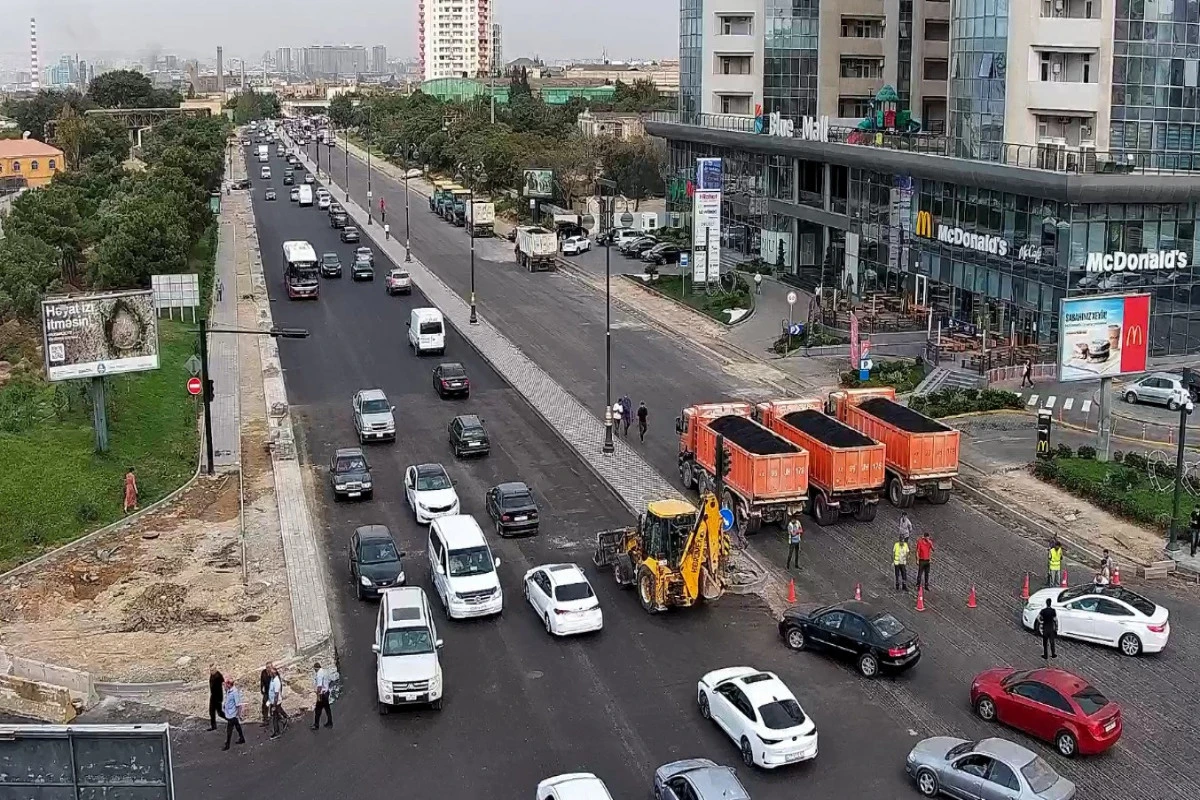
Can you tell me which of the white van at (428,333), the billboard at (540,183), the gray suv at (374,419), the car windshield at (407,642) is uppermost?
the billboard at (540,183)

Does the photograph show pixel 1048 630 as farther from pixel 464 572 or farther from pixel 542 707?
pixel 464 572

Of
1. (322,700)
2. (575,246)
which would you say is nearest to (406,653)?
(322,700)

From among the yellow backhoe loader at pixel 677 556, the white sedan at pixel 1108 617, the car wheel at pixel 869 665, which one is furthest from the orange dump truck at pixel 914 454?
the car wheel at pixel 869 665

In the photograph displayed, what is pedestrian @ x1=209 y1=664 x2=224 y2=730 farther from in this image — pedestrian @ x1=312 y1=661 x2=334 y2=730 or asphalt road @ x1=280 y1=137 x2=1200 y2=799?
asphalt road @ x1=280 y1=137 x2=1200 y2=799

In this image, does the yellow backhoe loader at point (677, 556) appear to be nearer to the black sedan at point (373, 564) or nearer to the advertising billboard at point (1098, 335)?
the black sedan at point (373, 564)

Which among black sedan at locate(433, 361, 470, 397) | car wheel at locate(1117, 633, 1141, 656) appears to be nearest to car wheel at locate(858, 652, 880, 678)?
car wheel at locate(1117, 633, 1141, 656)

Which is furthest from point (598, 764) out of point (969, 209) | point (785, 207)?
point (785, 207)

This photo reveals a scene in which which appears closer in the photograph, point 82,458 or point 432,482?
point 432,482
